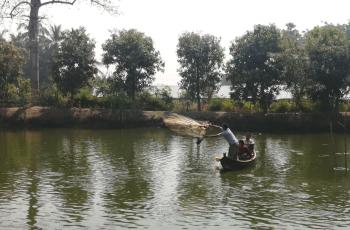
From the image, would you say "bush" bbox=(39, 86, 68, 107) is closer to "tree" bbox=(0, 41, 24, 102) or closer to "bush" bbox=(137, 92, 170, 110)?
"tree" bbox=(0, 41, 24, 102)

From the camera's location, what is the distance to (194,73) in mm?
46625

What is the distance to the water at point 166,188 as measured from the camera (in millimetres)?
14477

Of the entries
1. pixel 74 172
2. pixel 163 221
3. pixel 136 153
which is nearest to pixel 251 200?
pixel 163 221

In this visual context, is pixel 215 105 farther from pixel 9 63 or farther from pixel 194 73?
pixel 9 63

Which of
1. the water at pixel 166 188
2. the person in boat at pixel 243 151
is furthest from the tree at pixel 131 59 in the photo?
the person in boat at pixel 243 151

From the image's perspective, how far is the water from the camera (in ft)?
47.5

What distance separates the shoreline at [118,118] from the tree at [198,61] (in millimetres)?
3669

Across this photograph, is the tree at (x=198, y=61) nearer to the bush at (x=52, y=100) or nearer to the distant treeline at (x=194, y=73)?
the distant treeline at (x=194, y=73)

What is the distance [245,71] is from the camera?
43875 mm

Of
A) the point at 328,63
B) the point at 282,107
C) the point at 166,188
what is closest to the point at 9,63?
the point at 282,107

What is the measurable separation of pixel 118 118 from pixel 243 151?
21818mm

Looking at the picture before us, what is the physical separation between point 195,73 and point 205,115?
4.46 metres

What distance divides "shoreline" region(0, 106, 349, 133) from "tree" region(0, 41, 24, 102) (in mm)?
2347

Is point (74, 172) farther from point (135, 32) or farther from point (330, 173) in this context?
point (135, 32)
